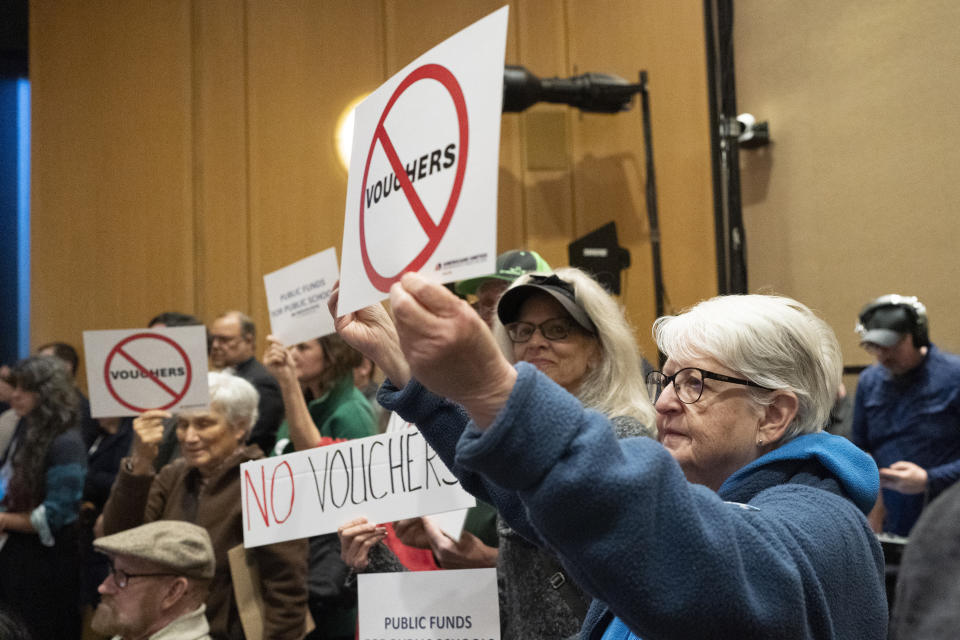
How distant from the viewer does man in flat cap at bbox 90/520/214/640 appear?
233 centimetres

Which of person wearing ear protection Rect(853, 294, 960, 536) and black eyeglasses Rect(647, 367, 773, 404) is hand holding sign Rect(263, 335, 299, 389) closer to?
black eyeglasses Rect(647, 367, 773, 404)

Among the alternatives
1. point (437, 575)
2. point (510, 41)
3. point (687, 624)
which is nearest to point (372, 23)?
point (510, 41)

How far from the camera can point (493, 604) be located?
1827 mm

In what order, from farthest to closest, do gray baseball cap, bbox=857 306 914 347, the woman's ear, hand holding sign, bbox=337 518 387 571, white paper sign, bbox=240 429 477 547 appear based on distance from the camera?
1. gray baseball cap, bbox=857 306 914 347
2. hand holding sign, bbox=337 518 387 571
3. white paper sign, bbox=240 429 477 547
4. the woman's ear

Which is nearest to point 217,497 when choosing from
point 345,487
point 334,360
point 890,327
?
point 334,360

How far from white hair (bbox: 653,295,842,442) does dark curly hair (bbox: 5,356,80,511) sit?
11.0 feet

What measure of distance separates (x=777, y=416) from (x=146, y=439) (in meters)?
2.18

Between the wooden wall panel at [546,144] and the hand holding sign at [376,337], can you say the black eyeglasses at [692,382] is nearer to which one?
the hand holding sign at [376,337]

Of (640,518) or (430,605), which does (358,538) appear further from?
(640,518)

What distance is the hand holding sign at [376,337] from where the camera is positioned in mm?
1315

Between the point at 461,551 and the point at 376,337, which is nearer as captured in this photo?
the point at 376,337

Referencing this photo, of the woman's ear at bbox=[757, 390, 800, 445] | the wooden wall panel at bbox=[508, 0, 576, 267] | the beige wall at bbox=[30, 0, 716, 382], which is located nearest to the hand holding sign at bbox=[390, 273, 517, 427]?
the woman's ear at bbox=[757, 390, 800, 445]

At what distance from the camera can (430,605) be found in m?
1.89

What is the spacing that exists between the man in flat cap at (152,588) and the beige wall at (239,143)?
124 inches
